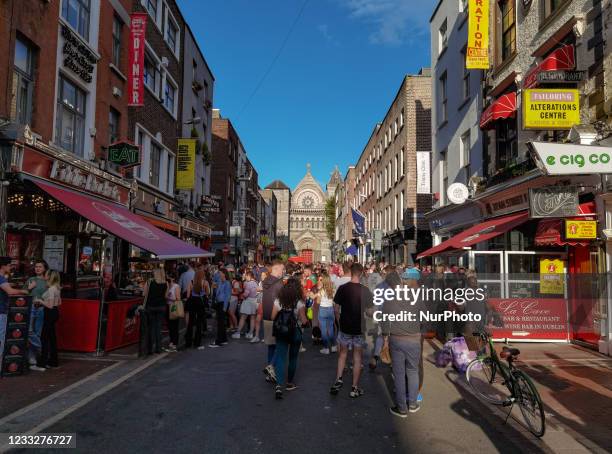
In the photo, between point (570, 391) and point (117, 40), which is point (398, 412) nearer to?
point (570, 391)

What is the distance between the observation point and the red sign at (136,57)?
15.7 metres

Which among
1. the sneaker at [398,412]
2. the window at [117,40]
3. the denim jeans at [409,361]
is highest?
the window at [117,40]

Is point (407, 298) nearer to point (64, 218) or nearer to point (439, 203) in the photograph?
point (64, 218)

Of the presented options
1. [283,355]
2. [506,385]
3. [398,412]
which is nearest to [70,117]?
[283,355]

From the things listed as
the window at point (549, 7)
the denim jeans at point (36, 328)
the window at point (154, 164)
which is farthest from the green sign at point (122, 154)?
the window at point (549, 7)

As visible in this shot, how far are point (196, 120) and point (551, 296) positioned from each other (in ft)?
57.5

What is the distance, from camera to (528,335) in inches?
406

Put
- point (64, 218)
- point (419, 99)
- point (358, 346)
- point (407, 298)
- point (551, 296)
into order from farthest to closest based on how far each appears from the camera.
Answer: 1. point (419, 99)
2. point (64, 218)
3. point (551, 296)
4. point (358, 346)
5. point (407, 298)

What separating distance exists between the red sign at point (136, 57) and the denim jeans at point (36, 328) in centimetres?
968

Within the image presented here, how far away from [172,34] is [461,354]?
19.8 metres

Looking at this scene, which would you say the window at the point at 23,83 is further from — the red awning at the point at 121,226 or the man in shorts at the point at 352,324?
the man in shorts at the point at 352,324

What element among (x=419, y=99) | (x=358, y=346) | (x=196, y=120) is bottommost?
(x=358, y=346)

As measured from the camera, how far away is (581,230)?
31.3 ft

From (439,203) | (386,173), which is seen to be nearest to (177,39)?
(439,203)
